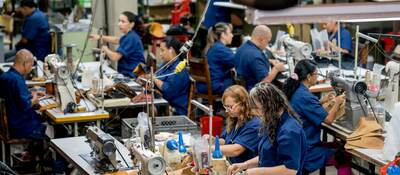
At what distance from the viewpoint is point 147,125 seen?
4.18m

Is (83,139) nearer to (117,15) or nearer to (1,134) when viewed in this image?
(1,134)

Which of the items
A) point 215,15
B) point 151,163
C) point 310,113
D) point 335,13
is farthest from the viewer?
point 215,15

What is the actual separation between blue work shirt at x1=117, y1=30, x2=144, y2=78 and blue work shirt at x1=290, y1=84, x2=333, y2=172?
2.70m

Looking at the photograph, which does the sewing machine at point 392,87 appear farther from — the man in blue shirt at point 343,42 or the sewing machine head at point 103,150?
the man in blue shirt at point 343,42

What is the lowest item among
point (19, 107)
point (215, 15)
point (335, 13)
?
point (19, 107)

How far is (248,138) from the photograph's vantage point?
4.37 m

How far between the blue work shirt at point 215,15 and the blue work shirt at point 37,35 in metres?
2.07

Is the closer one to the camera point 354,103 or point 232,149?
point 232,149

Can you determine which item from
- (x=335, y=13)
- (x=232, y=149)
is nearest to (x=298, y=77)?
(x=232, y=149)

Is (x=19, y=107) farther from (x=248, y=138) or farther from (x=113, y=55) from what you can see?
(x=248, y=138)

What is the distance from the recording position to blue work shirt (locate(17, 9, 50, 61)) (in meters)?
8.73

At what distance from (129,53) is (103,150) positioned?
355 centimetres

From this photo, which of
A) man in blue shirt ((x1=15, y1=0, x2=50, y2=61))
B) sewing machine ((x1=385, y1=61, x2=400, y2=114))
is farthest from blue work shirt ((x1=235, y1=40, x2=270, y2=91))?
man in blue shirt ((x1=15, y1=0, x2=50, y2=61))

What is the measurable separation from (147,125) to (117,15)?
16.4 ft
